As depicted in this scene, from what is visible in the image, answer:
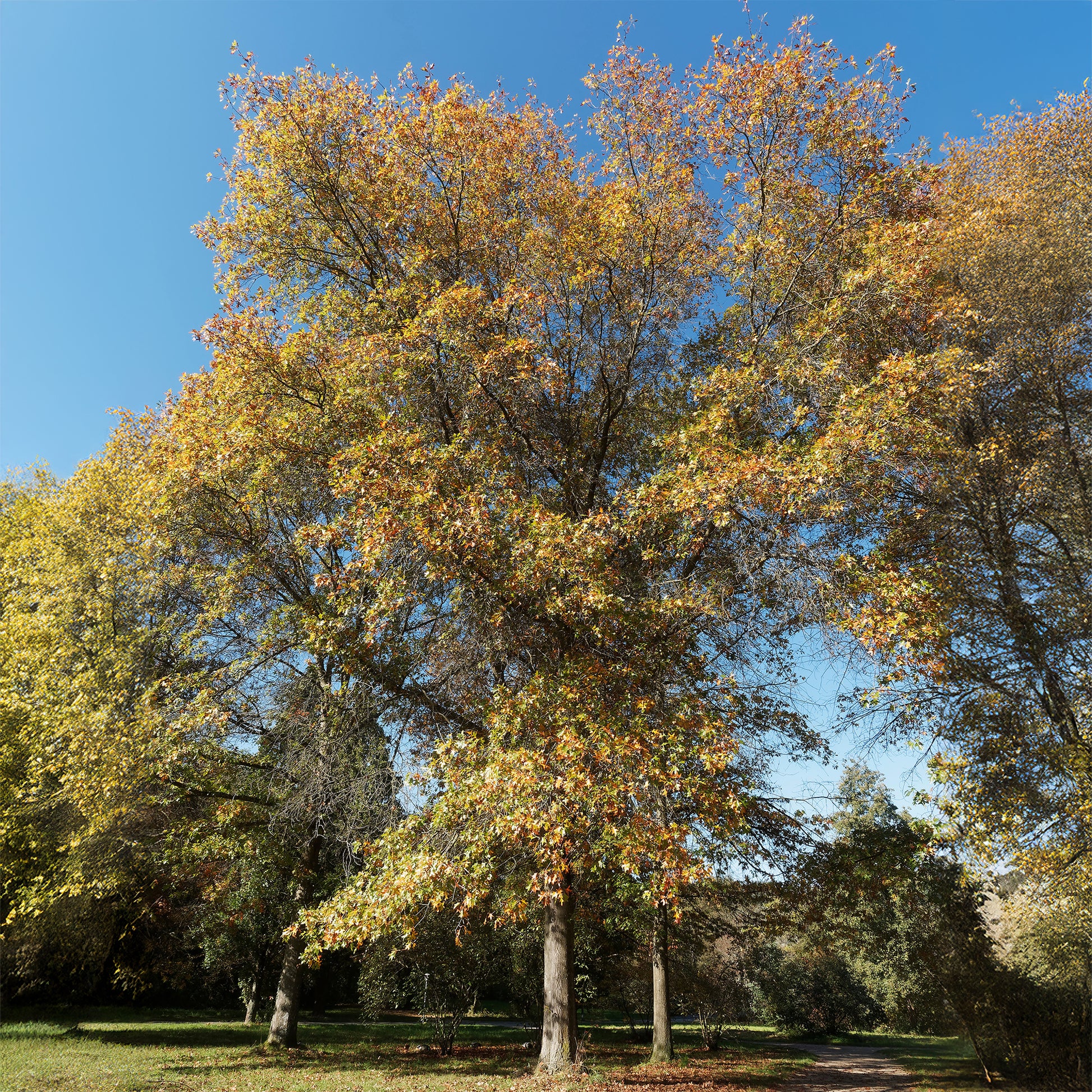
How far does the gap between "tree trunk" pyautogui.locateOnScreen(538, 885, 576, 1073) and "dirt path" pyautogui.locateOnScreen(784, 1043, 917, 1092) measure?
24.5 ft

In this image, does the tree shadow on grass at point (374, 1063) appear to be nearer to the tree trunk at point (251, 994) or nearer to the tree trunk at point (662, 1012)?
the tree trunk at point (662, 1012)

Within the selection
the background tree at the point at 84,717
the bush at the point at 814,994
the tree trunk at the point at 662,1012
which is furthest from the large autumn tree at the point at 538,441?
the bush at the point at 814,994

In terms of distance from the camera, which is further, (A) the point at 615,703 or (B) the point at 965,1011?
(B) the point at 965,1011

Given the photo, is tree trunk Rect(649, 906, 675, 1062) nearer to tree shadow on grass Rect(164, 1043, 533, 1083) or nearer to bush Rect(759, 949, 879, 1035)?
tree shadow on grass Rect(164, 1043, 533, 1083)

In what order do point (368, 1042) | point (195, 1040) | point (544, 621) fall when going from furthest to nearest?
point (368, 1042) < point (195, 1040) < point (544, 621)

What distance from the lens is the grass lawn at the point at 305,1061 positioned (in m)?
10.6

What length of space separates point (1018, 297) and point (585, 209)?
27.9 ft

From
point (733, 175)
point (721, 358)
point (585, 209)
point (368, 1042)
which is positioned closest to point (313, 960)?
point (721, 358)

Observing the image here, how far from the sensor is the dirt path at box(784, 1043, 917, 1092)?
15.0 metres

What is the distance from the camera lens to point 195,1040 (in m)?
17.5

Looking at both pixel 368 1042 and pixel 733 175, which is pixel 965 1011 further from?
pixel 733 175

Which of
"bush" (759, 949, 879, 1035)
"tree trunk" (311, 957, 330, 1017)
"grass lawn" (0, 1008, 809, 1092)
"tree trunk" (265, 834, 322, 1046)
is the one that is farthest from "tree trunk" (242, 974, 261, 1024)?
"bush" (759, 949, 879, 1035)

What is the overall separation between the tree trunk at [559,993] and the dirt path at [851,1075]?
24.5 ft

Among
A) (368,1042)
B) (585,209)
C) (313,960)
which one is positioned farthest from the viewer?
(368,1042)
